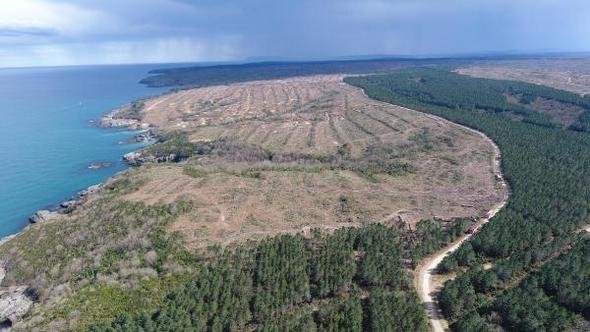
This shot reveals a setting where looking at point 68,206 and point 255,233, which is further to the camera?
point 68,206

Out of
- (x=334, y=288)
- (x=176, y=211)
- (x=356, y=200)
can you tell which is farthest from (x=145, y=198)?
(x=334, y=288)

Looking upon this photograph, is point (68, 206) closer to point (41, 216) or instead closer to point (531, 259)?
point (41, 216)

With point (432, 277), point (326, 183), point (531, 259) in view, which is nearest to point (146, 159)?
point (326, 183)

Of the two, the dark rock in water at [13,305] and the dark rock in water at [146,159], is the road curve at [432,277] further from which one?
the dark rock in water at [146,159]

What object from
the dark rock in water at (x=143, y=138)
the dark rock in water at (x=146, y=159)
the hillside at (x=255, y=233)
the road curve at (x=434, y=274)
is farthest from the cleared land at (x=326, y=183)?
the dark rock in water at (x=143, y=138)

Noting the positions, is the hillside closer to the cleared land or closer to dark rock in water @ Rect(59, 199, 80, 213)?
the cleared land

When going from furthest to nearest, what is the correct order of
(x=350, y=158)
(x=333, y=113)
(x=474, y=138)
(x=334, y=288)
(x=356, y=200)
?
(x=333, y=113)
(x=474, y=138)
(x=350, y=158)
(x=356, y=200)
(x=334, y=288)

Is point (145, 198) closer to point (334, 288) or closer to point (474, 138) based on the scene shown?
point (334, 288)
